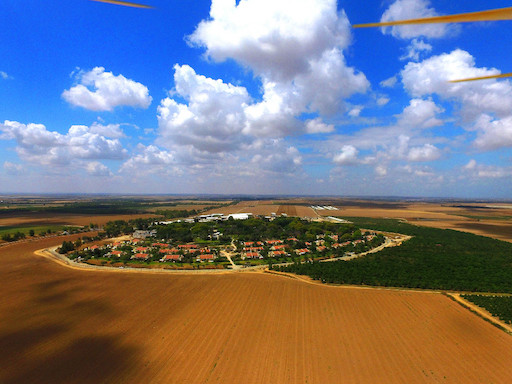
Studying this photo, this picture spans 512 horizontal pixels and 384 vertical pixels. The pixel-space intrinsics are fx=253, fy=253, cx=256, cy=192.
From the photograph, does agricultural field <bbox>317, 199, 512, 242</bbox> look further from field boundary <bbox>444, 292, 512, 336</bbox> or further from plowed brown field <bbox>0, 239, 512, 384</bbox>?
plowed brown field <bbox>0, 239, 512, 384</bbox>

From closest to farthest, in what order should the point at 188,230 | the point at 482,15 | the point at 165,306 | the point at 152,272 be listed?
the point at 482,15
the point at 165,306
the point at 152,272
the point at 188,230

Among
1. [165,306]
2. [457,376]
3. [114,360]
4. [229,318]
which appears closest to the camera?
[457,376]

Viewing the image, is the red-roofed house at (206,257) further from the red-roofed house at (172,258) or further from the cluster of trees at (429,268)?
the cluster of trees at (429,268)

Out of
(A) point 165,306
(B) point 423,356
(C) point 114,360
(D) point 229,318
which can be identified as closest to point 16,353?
(C) point 114,360

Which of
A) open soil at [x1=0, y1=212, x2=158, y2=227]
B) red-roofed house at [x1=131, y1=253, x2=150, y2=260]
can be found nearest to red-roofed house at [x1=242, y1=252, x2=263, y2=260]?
red-roofed house at [x1=131, y1=253, x2=150, y2=260]

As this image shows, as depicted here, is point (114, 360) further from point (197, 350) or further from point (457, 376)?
point (457, 376)
